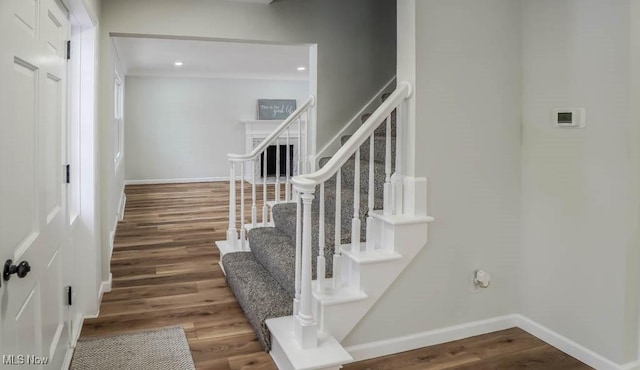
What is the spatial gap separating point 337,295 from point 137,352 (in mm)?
1166

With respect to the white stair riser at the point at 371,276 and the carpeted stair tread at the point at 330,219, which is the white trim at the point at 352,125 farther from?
the white stair riser at the point at 371,276

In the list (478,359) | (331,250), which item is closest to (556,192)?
(478,359)

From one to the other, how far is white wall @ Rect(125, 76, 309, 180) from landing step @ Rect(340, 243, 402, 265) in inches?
320

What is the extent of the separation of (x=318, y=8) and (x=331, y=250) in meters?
2.11

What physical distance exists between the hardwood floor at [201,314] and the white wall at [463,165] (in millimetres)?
193

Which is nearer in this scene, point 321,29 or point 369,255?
point 369,255

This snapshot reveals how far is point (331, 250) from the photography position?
280 cm

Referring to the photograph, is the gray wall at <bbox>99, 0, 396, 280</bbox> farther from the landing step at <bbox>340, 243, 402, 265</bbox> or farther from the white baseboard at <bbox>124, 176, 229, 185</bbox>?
A: the white baseboard at <bbox>124, 176, 229, 185</bbox>

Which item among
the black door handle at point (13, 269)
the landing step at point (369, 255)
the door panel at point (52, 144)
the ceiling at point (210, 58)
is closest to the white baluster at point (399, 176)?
the landing step at point (369, 255)

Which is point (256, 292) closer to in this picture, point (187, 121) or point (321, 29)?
point (321, 29)

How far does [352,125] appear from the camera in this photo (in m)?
4.08

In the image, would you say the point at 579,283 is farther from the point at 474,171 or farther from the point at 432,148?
the point at 432,148

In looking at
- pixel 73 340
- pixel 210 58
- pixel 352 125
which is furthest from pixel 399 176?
pixel 210 58

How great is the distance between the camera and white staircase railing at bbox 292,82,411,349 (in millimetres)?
2258
